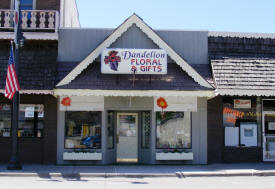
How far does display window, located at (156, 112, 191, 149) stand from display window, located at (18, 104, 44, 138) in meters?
4.77

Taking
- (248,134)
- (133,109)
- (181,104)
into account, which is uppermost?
(181,104)

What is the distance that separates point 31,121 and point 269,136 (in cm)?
995

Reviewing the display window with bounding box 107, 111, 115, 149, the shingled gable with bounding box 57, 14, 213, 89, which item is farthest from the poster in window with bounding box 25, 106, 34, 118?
the display window with bounding box 107, 111, 115, 149

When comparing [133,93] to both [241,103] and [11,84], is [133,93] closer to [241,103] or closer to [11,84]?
[11,84]

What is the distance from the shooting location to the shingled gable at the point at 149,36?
15.5 m

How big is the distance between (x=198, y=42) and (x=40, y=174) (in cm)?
859

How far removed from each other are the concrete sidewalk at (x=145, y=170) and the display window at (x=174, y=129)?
109 cm

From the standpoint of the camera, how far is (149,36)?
16.2m

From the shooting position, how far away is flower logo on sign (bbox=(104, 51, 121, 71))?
607 inches

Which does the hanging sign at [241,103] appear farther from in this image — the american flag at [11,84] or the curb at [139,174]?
the american flag at [11,84]

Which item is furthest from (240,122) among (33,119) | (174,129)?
(33,119)

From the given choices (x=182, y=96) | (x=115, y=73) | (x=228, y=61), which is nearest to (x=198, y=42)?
(x=228, y=61)

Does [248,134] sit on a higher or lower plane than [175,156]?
higher

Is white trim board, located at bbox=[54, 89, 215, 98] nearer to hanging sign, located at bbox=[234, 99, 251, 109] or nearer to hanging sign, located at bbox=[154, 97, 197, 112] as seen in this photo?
hanging sign, located at bbox=[154, 97, 197, 112]
